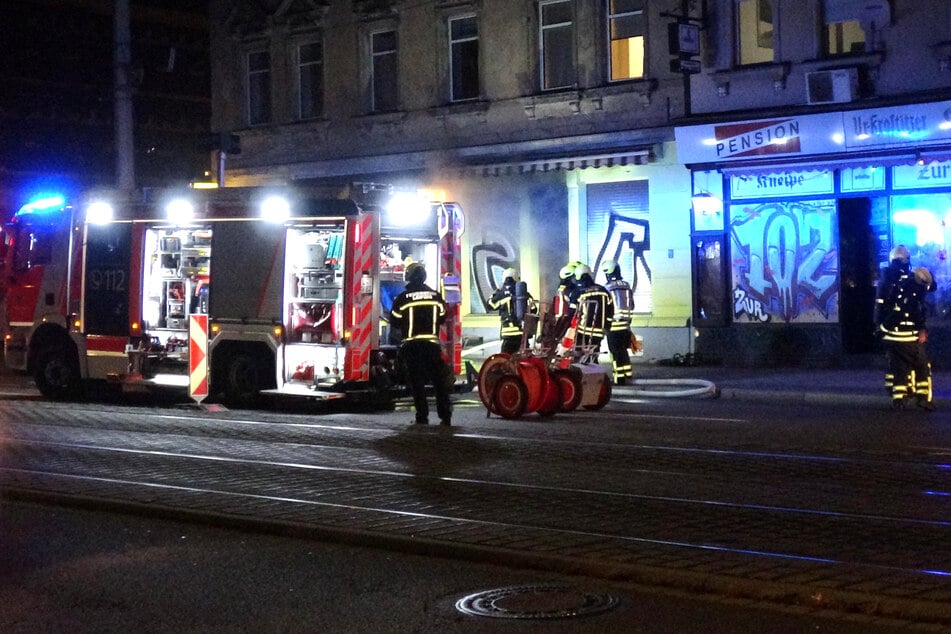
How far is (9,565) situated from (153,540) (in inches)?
37.6

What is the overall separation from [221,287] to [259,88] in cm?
1392

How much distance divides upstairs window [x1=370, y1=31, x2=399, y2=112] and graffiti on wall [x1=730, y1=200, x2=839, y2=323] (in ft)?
27.6

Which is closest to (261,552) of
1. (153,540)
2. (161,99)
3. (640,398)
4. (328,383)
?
(153,540)

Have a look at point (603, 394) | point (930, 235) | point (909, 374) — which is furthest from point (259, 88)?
point (909, 374)

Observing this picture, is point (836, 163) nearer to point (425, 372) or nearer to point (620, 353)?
point (620, 353)

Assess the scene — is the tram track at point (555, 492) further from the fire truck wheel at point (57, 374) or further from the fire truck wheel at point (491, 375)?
the fire truck wheel at point (57, 374)

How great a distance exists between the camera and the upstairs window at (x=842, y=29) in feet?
72.0

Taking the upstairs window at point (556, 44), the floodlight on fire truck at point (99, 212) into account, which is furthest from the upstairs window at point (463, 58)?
the floodlight on fire truck at point (99, 212)

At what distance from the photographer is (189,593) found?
7.19m

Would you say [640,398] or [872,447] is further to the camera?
[640,398]

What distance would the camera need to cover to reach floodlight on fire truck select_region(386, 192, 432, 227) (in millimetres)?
17297

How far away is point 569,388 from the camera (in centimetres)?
1614

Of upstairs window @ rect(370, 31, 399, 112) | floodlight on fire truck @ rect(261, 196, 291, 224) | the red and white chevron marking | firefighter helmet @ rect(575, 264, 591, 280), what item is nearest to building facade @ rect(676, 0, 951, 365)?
firefighter helmet @ rect(575, 264, 591, 280)

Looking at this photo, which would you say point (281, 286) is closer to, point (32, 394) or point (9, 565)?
point (32, 394)
